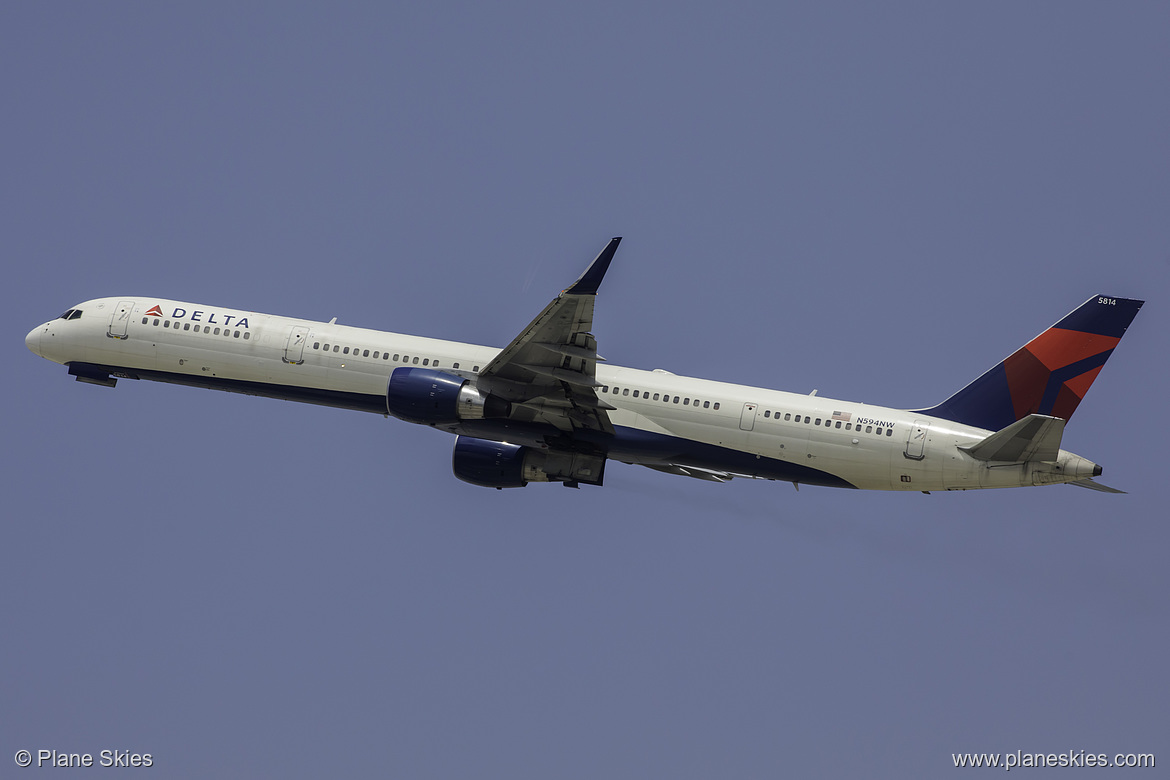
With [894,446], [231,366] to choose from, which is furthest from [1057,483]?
[231,366]

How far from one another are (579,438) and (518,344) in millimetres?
4881

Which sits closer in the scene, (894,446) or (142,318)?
(894,446)

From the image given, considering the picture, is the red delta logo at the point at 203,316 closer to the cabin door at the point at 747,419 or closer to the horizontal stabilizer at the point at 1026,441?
the cabin door at the point at 747,419

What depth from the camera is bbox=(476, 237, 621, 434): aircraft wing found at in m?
37.4

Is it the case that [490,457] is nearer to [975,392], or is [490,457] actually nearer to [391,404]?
[391,404]

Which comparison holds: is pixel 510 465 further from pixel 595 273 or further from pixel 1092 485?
pixel 1092 485

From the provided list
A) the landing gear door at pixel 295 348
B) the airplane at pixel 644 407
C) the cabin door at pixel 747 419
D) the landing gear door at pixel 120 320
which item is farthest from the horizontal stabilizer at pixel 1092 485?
the landing gear door at pixel 120 320

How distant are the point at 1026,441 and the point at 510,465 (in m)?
17.7

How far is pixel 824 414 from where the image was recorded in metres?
41.3

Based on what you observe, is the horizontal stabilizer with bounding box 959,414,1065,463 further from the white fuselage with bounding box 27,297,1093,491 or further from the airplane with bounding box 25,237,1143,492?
the white fuselage with bounding box 27,297,1093,491

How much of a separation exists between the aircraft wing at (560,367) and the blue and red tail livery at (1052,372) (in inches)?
482

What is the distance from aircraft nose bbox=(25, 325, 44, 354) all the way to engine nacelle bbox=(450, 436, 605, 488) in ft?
57.2

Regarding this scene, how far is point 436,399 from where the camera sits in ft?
135

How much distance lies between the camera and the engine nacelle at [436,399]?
41.0 meters
